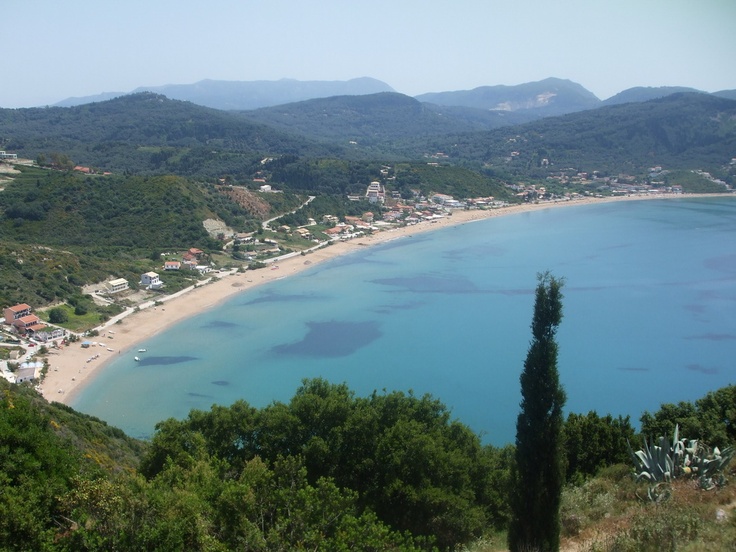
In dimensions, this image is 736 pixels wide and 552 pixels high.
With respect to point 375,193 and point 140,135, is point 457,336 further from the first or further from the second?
point 140,135

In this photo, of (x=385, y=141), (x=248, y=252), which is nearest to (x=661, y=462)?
(x=248, y=252)

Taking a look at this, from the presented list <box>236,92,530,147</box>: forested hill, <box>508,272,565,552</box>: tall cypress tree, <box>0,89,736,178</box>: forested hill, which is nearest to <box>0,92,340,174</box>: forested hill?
<box>0,89,736,178</box>: forested hill

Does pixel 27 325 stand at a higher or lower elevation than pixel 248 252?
lower

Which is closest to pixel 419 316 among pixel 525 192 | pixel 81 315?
pixel 81 315

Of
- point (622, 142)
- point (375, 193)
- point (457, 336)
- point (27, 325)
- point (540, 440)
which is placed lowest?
point (457, 336)

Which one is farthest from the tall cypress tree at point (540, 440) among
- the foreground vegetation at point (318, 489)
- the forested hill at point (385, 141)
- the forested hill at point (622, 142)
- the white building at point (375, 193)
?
the forested hill at point (622, 142)

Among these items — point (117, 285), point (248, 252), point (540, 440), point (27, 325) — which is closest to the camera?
point (540, 440)

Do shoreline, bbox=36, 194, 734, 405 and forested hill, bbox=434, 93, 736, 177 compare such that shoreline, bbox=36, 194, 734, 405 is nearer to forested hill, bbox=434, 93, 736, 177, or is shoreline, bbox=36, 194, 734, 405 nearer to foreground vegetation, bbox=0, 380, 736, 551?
foreground vegetation, bbox=0, 380, 736, 551
